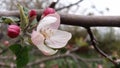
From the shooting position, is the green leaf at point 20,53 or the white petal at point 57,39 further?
the green leaf at point 20,53

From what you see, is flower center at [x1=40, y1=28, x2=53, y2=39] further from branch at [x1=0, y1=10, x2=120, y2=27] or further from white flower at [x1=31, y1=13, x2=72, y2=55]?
branch at [x1=0, y1=10, x2=120, y2=27]

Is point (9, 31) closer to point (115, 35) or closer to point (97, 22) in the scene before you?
point (97, 22)

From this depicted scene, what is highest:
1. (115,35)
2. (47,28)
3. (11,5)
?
(47,28)

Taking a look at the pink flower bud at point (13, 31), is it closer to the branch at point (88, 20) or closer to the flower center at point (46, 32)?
the flower center at point (46, 32)

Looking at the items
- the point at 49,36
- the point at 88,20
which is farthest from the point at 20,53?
the point at 88,20

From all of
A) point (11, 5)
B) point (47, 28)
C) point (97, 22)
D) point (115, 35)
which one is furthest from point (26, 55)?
point (115, 35)

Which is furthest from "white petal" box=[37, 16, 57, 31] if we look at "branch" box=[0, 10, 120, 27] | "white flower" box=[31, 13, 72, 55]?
"branch" box=[0, 10, 120, 27]

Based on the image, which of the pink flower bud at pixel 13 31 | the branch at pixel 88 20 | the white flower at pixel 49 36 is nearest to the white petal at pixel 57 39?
the white flower at pixel 49 36
